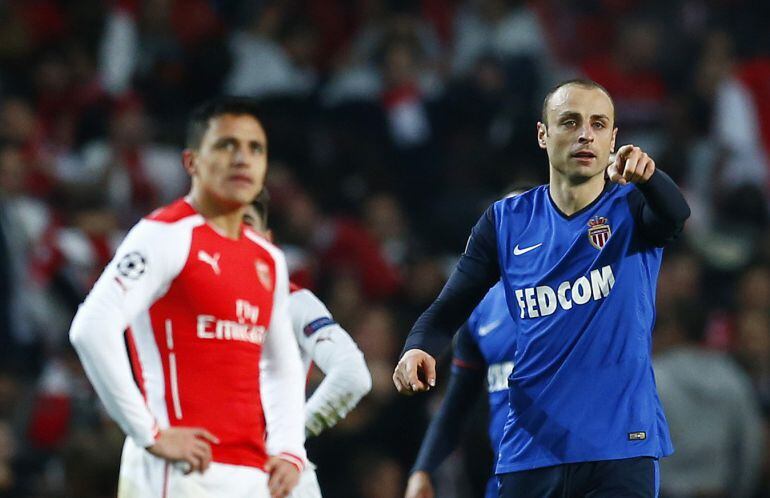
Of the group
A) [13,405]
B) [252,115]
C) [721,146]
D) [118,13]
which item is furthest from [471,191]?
[252,115]

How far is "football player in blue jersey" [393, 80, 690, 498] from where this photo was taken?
5.03 meters

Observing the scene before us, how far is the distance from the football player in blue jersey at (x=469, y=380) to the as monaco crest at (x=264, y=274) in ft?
4.19

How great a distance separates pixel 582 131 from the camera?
510cm

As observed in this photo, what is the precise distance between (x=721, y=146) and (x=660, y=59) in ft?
5.16

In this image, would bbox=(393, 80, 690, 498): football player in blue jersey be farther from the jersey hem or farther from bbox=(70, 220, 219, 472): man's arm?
bbox=(70, 220, 219, 472): man's arm

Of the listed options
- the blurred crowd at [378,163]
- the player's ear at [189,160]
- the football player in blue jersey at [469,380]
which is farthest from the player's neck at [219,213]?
the blurred crowd at [378,163]

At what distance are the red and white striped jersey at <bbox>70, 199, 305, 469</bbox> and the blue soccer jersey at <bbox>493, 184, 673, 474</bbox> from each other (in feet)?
3.18

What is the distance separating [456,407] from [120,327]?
2139 mm

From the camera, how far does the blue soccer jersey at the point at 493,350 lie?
618 centimetres

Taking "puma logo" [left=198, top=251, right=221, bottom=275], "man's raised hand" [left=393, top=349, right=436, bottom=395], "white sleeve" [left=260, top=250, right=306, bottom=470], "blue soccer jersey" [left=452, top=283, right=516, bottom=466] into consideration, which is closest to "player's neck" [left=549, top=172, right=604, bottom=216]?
"man's raised hand" [left=393, top=349, right=436, bottom=395]

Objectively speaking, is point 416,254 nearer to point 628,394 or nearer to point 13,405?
point 13,405

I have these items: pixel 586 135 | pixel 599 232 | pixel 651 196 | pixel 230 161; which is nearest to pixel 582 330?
pixel 599 232

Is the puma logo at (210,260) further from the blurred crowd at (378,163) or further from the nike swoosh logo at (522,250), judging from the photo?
the blurred crowd at (378,163)

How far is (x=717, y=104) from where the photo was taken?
42.0 feet
